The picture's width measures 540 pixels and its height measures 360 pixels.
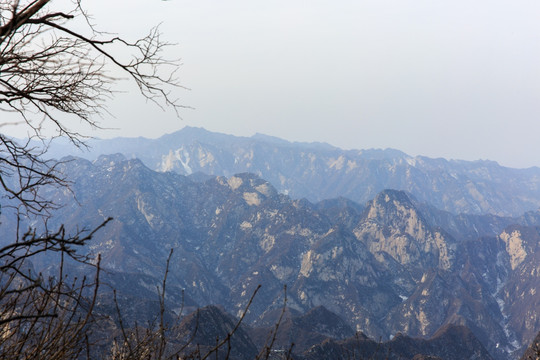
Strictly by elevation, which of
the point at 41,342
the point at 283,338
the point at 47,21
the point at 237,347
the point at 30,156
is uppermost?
the point at 47,21

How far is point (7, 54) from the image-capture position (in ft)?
21.3

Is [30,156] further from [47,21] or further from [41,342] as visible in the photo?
[41,342]

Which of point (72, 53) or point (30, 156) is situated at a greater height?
point (72, 53)

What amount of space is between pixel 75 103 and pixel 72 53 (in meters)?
0.78

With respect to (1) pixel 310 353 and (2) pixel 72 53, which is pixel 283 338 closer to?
(1) pixel 310 353

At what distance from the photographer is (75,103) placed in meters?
7.59

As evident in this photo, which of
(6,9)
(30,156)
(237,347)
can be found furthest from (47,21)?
(237,347)

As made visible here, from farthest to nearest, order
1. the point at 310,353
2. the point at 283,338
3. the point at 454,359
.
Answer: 1. the point at 454,359
2. the point at 283,338
3. the point at 310,353

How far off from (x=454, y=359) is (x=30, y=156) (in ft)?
608

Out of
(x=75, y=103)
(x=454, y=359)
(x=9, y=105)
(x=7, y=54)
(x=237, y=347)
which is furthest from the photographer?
(x=454, y=359)

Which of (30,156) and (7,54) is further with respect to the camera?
(30,156)

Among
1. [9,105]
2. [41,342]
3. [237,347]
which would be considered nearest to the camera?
[41,342]

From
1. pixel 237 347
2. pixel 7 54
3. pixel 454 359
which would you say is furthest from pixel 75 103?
pixel 454 359

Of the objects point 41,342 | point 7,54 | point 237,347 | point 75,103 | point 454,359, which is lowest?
point 454,359
